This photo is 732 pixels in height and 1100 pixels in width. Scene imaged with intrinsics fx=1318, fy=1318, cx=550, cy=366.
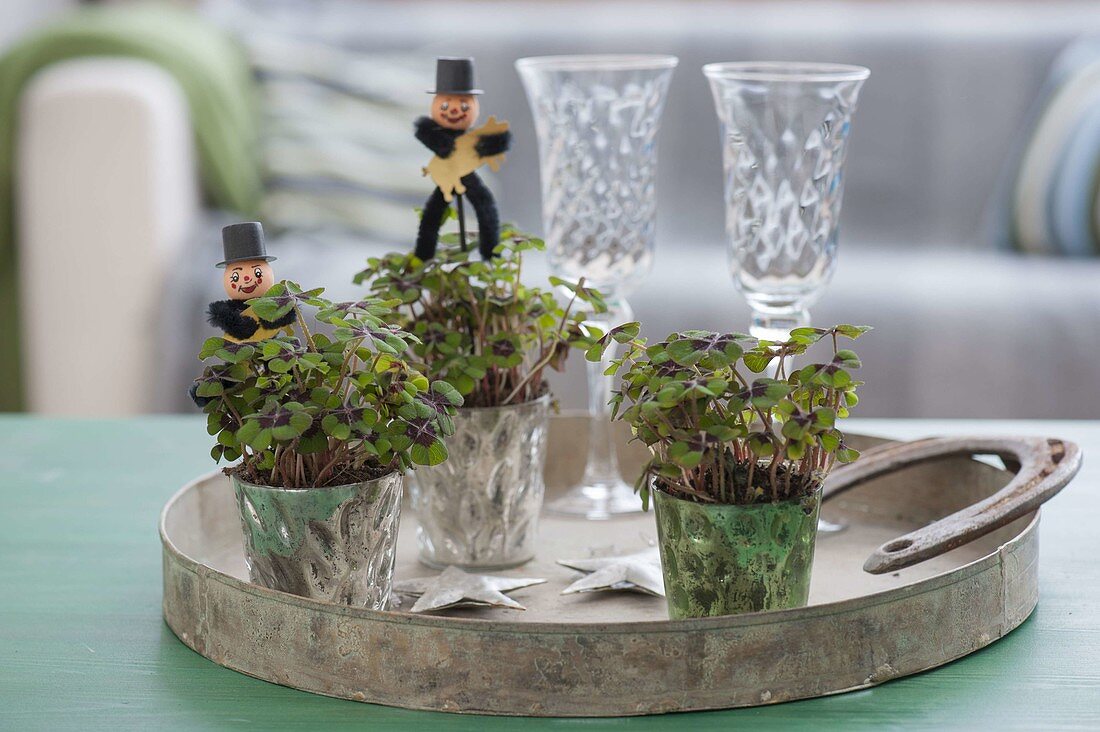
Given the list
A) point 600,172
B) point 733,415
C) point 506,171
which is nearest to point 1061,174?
point 506,171

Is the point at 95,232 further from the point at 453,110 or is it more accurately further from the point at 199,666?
the point at 199,666

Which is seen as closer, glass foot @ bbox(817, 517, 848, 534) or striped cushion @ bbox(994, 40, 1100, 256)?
glass foot @ bbox(817, 517, 848, 534)

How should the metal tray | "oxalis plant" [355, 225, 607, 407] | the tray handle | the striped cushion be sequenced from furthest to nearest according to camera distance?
the striped cushion → "oxalis plant" [355, 225, 607, 407] → the tray handle → the metal tray

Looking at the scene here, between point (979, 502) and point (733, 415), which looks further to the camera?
point (979, 502)

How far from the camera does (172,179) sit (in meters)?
2.48

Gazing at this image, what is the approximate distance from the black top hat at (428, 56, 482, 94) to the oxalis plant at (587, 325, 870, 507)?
0.91 feet

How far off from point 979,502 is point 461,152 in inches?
16.6

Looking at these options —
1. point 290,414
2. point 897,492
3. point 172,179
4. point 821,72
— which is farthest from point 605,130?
point 172,179

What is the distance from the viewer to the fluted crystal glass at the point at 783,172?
0.96m

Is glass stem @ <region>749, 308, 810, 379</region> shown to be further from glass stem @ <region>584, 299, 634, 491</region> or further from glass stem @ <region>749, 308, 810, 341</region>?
glass stem @ <region>584, 299, 634, 491</region>

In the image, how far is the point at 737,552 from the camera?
2.29 feet

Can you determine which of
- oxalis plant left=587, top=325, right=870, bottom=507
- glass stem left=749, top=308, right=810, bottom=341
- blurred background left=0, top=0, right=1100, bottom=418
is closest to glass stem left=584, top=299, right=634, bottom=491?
glass stem left=749, top=308, right=810, bottom=341

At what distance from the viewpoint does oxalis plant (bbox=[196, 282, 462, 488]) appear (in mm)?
695

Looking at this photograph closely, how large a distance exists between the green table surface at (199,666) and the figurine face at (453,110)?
37 centimetres
